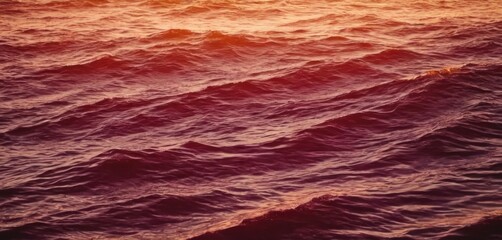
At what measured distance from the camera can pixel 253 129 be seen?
50.4 feet

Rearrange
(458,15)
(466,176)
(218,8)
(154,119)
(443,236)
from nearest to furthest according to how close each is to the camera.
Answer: (443,236) < (466,176) < (154,119) < (458,15) < (218,8)

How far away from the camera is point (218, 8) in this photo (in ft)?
100.0

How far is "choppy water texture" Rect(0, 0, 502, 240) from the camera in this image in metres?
10.8

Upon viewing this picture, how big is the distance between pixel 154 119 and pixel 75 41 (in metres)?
9.95

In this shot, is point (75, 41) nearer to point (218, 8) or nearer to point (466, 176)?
point (218, 8)

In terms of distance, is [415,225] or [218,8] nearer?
[415,225]

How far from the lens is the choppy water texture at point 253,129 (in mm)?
10773

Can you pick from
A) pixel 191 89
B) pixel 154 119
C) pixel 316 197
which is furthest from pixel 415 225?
pixel 191 89

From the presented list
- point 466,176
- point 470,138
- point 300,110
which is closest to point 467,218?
point 466,176

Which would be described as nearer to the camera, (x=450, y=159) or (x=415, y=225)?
(x=415, y=225)

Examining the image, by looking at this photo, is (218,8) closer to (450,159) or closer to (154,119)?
(154,119)

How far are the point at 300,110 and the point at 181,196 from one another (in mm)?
5917

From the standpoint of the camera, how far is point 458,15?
27672 millimetres

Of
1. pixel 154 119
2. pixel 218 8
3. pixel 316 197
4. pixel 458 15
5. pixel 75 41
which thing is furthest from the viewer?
pixel 218 8
